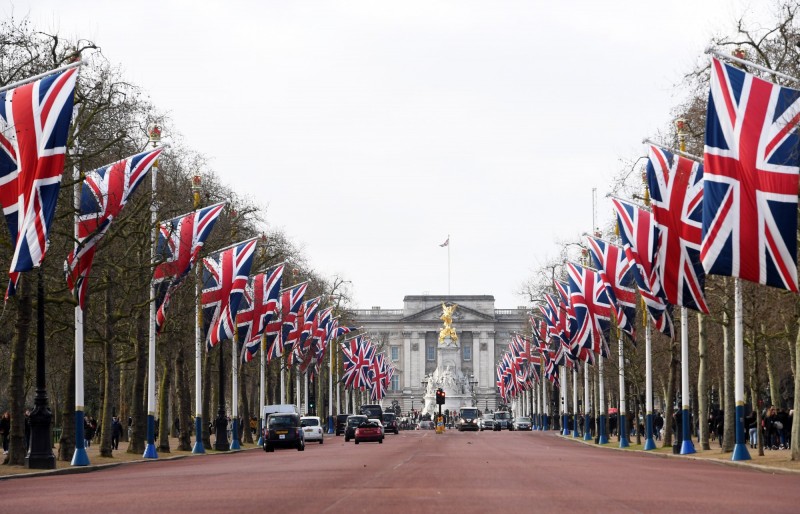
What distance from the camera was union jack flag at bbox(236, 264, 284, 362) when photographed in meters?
58.8

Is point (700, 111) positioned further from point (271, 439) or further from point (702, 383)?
point (271, 439)

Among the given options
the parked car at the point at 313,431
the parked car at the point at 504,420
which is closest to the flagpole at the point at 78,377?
the parked car at the point at 313,431

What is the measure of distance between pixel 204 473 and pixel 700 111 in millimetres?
19441

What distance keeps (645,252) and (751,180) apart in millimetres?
13528

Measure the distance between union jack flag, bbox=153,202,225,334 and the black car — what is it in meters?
14.3

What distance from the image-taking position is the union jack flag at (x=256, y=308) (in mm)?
58812

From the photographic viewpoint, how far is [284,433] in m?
61.8

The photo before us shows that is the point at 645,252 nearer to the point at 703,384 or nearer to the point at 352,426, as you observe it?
the point at 703,384

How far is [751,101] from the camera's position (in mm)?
29344

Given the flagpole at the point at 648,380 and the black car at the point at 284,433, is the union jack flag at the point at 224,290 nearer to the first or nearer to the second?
the black car at the point at 284,433

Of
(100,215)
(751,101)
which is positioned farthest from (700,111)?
(100,215)

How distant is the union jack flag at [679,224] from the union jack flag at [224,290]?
18424 mm

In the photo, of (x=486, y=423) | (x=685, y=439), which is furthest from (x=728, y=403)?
(x=486, y=423)

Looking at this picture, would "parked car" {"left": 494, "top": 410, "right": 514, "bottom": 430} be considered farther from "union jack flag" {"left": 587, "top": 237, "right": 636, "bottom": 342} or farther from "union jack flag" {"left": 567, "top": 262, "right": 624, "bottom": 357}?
"union jack flag" {"left": 587, "top": 237, "right": 636, "bottom": 342}
